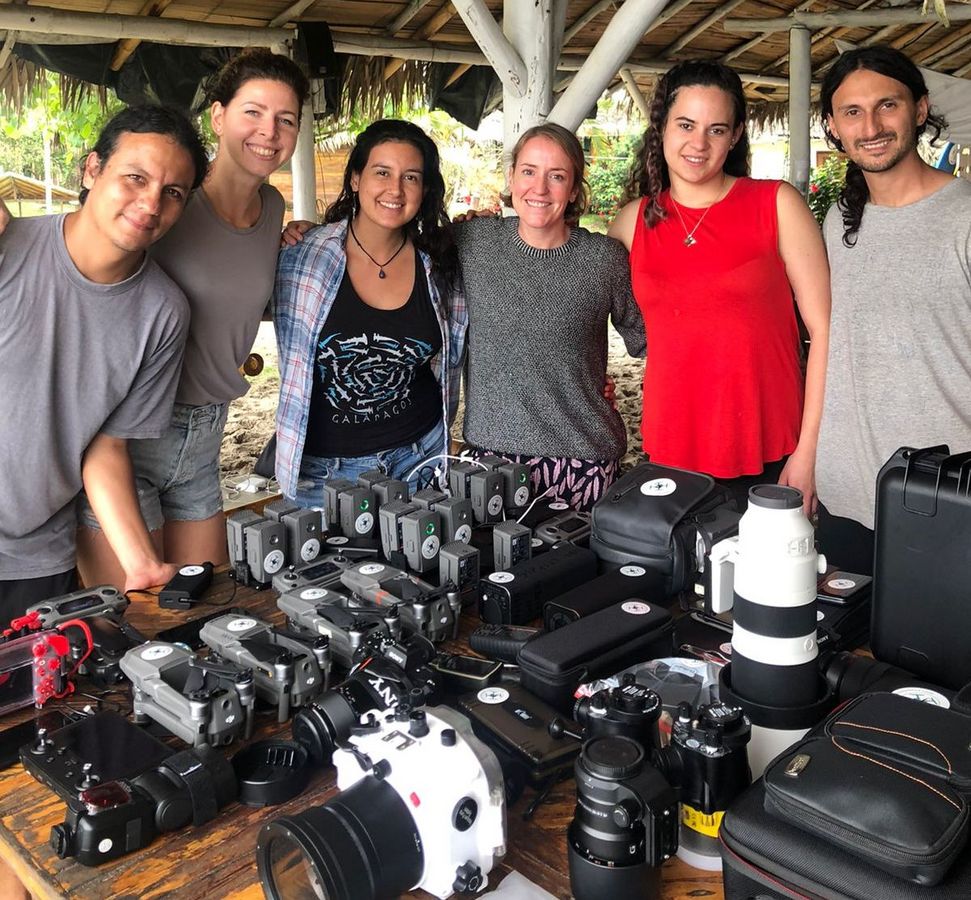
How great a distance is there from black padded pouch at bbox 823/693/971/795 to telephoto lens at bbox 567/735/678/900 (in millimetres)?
217

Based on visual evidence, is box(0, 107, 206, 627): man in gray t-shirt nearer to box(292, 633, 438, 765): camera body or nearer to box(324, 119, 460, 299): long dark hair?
box(324, 119, 460, 299): long dark hair

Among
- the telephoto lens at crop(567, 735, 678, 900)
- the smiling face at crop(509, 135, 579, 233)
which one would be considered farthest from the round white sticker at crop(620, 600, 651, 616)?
the smiling face at crop(509, 135, 579, 233)

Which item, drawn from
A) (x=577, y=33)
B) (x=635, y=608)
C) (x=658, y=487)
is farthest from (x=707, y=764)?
(x=577, y=33)

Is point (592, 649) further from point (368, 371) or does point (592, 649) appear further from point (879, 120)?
point (879, 120)

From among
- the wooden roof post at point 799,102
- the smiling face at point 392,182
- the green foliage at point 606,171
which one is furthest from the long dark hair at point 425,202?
the green foliage at point 606,171

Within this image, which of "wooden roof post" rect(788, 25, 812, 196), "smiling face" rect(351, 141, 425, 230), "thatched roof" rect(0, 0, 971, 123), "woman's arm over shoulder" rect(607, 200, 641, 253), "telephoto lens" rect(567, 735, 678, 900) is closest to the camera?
"telephoto lens" rect(567, 735, 678, 900)

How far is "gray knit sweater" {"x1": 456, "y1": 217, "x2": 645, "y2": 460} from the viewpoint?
2.65 meters

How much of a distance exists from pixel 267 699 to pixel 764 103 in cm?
978

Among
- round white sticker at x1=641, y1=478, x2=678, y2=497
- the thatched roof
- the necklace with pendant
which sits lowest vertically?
round white sticker at x1=641, y1=478, x2=678, y2=497

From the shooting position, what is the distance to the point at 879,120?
2.29 metres

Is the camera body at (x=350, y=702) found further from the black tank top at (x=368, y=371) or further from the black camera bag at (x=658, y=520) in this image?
the black tank top at (x=368, y=371)

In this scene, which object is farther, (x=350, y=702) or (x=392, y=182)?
(x=392, y=182)

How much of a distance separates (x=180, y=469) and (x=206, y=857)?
4.73 ft

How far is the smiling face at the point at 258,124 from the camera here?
2.43 m
